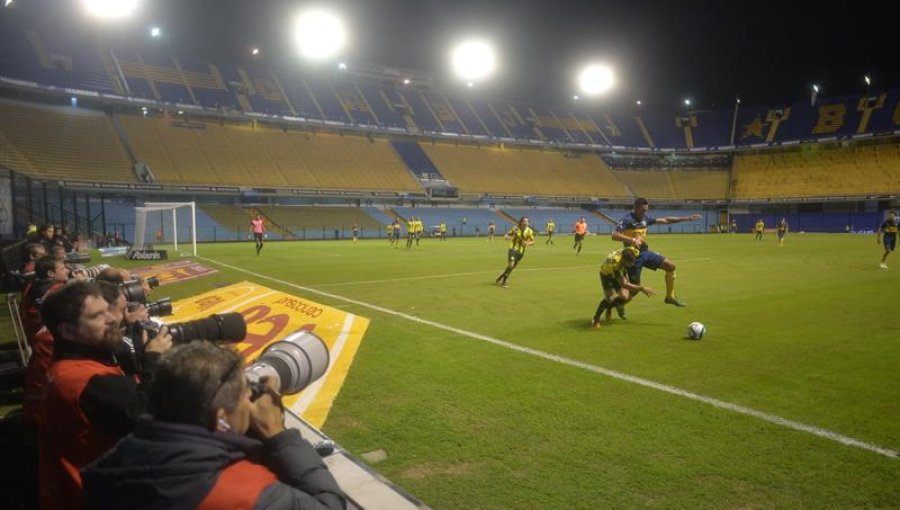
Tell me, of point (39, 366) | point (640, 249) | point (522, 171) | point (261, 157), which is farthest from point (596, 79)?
point (39, 366)

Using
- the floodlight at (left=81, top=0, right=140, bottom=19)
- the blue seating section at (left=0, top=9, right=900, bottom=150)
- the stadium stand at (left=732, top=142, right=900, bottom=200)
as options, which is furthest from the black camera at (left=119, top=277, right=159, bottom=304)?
the stadium stand at (left=732, top=142, right=900, bottom=200)

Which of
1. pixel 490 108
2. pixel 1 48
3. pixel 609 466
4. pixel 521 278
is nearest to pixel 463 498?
pixel 609 466

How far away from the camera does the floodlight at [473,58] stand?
165 ft

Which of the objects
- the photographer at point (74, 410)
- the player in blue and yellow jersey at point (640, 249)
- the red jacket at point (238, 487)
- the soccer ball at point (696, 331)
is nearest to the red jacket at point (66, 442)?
the photographer at point (74, 410)

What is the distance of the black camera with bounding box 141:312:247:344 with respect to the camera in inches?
134

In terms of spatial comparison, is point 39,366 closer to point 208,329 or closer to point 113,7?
point 208,329

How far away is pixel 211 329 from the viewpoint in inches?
139

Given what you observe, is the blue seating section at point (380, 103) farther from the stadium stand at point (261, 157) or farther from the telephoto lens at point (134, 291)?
the telephoto lens at point (134, 291)

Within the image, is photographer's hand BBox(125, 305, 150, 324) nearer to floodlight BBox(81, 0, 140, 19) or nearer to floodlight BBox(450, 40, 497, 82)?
floodlight BBox(81, 0, 140, 19)

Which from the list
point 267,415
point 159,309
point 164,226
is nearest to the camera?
point 267,415

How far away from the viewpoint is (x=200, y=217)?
47062 mm

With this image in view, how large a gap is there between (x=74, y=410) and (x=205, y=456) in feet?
3.97

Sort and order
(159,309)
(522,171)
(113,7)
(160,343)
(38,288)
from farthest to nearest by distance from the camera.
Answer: (522,171) → (113,7) → (38,288) → (159,309) → (160,343)

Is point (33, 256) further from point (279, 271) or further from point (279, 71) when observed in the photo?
point (279, 71)
